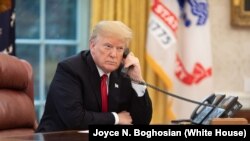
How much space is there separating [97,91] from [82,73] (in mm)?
129

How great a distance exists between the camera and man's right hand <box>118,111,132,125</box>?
296 centimetres

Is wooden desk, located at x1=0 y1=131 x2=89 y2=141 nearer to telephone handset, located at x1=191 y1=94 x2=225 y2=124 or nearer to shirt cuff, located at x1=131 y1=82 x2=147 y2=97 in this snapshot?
telephone handset, located at x1=191 y1=94 x2=225 y2=124

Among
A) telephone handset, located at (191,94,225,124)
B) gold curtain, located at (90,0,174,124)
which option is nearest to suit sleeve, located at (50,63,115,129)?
telephone handset, located at (191,94,225,124)

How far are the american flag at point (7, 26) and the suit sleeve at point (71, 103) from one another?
107 cm

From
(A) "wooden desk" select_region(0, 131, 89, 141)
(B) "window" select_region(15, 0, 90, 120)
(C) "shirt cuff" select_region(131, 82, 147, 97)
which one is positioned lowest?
(A) "wooden desk" select_region(0, 131, 89, 141)

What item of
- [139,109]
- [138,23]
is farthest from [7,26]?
[139,109]

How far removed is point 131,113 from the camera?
3.13 m

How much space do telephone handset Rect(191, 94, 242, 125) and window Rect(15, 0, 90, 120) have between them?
2150mm

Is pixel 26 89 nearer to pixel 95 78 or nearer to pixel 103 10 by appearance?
pixel 95 78

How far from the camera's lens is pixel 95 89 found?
302cm

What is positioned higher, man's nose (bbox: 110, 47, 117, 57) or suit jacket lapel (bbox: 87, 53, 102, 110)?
man's nose (bbox: 110, 47, 117, 57)

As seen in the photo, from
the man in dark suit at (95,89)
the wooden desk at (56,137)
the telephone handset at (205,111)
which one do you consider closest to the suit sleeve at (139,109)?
the man in dark suit at (95,89)

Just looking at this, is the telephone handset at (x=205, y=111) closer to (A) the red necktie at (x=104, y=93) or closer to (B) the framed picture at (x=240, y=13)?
(A) the red necktie at (x=104, y=93)

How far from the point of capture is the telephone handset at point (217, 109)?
2.35 m
